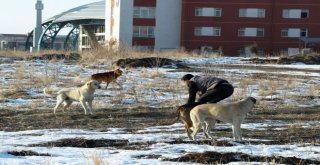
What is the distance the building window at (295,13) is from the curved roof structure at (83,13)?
101 ft

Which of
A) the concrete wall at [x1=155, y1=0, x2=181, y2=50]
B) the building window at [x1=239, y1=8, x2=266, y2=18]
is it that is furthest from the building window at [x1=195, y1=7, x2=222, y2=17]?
the building window at [x1=239, y1=8, x2=266, y2=18]

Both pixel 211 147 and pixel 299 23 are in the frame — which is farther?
pixel 299 23

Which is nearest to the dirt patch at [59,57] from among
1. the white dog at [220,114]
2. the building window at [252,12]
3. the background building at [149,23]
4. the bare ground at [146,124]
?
the bare ground at [146,124]

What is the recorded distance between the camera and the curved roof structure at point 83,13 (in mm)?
95875

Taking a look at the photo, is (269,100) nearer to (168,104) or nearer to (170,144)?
(168,104)

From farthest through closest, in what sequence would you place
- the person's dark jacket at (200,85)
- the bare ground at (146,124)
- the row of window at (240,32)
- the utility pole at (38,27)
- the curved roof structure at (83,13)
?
the utility pole at (38,27), the curved roof structure at (83,13), the row of window at (240,32), the person's dark jacket at (200,85), the bare ground at (146,124)

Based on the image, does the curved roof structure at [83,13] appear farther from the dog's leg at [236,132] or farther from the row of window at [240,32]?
the dog's leg at [236,132]

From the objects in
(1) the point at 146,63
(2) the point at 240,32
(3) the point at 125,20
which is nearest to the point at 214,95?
(1) the point at 146,63

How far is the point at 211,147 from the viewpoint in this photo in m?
9.30

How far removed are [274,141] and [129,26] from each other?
62585mm

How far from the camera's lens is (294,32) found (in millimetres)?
73500

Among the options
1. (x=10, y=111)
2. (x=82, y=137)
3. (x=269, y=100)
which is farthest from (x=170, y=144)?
(x=269, y=100)

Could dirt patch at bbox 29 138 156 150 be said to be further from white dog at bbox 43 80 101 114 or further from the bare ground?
white dog at bbox 43 80 101 114

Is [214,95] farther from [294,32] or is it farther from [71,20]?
[71,20]
